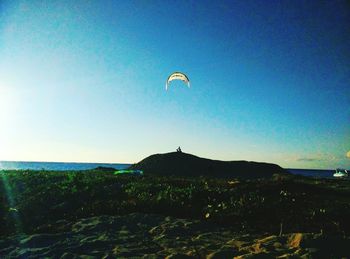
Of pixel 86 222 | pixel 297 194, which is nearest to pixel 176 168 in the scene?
pixel 297 194

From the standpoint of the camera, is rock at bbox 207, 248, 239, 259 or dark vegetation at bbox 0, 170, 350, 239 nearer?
rock at bbox 207, 248, 239, 259

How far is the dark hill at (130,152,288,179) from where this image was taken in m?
40.1

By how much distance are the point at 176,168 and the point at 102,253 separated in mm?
32508

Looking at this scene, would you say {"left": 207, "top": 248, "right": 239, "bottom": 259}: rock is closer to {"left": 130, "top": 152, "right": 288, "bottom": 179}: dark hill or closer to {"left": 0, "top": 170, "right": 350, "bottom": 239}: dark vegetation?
{"left": 0, "top": 170, "right": 350, "bottom": 239}: dark vegetation

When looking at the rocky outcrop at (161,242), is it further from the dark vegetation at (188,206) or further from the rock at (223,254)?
the dark vegetation at (188,206)

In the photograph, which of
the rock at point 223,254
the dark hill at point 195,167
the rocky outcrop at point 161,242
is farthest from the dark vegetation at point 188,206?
the dark hill at point 195,167

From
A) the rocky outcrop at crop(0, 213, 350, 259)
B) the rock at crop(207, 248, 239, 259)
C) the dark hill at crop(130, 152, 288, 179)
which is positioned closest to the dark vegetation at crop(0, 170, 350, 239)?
the rocky outcrop at crop(0, 213, 350, 259)

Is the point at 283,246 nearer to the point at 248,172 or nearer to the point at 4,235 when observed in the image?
the point at 4,235

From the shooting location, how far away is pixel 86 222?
1136cm

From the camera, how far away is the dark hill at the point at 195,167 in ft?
132

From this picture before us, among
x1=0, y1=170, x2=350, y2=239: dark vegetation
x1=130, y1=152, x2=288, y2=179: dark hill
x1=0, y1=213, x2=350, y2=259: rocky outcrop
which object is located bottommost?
x1=0, y1=213, x2=350, y2=259: rocky outcrop

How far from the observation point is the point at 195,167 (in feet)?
135

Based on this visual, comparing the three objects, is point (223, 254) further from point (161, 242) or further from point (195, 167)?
point (195, 167)

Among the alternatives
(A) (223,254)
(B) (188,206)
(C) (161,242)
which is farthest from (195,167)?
(A) (223,254)
